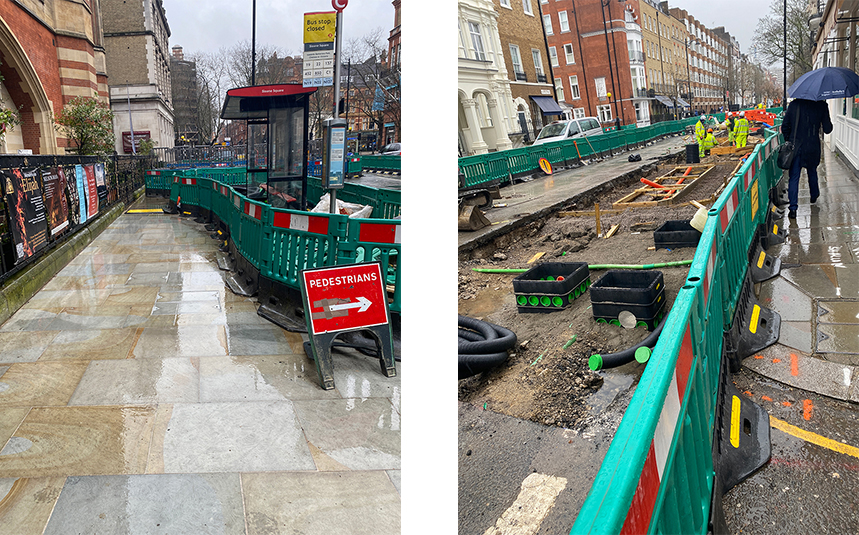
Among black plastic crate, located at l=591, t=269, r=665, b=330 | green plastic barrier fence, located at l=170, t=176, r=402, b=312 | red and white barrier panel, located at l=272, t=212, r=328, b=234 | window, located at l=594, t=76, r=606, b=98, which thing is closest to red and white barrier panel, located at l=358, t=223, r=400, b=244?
green plastic barrier fence, located at l=170, t=176, r=402, b=312

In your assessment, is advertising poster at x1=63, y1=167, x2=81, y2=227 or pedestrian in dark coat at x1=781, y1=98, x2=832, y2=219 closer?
pedestrian in dark coat at x1=781, y1=98, x2=832, y2=219

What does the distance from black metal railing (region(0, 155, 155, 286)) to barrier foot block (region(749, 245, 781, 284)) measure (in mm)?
8161

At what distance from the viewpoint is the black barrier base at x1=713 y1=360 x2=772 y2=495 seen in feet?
10.2

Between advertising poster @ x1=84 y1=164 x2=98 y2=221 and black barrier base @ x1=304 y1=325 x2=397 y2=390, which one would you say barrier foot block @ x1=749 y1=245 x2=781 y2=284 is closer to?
black barrier base @ x1=304 y1=325 x2=397 y2=390

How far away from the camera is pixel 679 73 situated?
1459cm

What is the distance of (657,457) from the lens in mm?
1671

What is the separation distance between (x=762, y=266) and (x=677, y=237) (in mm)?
894

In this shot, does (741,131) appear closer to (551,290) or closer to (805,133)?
(805,133)

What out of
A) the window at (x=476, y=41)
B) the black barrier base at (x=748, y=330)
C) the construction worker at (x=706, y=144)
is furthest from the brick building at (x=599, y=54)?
the black barrier base at (x=748, y=330)

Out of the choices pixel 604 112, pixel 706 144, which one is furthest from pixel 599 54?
pixel 604 112

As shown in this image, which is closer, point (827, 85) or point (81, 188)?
point (827, 85)

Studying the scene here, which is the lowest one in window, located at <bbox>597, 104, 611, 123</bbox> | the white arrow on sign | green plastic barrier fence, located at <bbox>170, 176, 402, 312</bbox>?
the white arrow on sign

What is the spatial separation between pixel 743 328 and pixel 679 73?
1144 cm

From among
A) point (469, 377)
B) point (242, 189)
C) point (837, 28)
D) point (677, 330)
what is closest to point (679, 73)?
point (837, 28)
